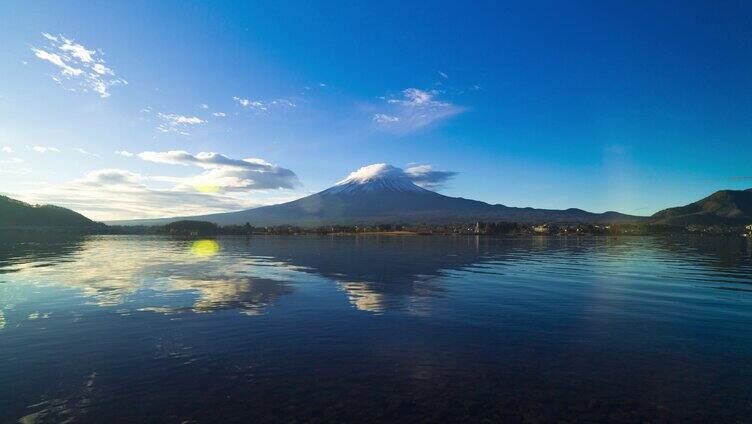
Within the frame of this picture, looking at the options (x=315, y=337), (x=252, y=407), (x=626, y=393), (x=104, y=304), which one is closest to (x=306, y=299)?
(x=315, y=337)

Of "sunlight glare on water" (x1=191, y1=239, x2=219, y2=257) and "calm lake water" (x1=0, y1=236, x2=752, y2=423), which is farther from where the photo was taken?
"sunlight glare on water" (x1=191, y1=239, x2=219, y2=257)

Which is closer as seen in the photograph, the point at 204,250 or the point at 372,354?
the point at 372,354

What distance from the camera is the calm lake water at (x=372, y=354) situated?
12406 millimetres

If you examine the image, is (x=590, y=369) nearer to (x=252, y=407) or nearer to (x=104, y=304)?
(x=252, y=407)

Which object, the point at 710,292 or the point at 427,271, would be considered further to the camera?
the point at 427,271

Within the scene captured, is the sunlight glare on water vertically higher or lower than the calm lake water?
higher

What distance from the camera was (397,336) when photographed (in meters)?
20.1

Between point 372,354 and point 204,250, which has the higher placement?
point 204,250

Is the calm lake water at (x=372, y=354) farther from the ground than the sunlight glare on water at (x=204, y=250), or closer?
closer

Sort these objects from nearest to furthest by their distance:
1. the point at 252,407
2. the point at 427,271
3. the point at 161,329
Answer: the point at 252,407, the point at 161,329, the point at 427,271

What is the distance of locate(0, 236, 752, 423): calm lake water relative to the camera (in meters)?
12.4

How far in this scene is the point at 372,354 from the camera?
17.2 meters

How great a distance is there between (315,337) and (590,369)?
11.2 m

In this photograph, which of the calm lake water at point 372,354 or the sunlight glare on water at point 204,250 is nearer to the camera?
the calm lake water at point 372,354
